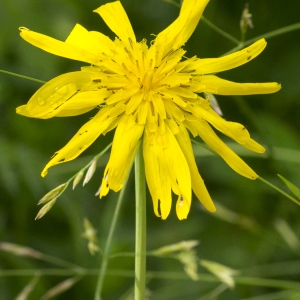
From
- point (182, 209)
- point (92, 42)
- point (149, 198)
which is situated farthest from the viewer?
point (149, 198)

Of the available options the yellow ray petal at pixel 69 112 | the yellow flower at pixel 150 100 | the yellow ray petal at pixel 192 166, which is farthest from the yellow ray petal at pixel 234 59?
the yellow ray petal at pixel 69 112

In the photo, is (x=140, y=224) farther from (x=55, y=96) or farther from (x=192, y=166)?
(x=55, y=96)

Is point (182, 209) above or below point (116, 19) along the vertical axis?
below

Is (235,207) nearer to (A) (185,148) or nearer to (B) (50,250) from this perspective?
(B) (50,250)

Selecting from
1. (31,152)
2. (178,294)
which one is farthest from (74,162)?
(178,294)

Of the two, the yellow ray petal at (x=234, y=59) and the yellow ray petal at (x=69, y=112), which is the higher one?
the yellow ray petal at (x=234, y=59)

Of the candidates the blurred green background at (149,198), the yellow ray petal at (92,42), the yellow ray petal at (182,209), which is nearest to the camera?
the yellow ray petal at (182,209)

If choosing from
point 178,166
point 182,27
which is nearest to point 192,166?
point 178,166

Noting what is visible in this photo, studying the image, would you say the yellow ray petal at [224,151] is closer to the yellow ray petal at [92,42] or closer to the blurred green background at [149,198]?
the yellow ray petal at [92,42]
